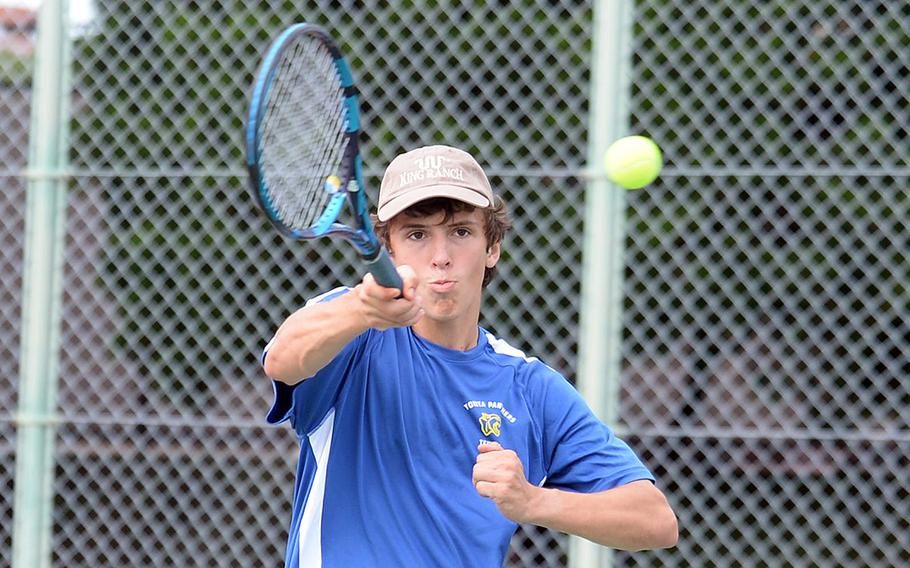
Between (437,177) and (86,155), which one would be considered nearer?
(437,177)

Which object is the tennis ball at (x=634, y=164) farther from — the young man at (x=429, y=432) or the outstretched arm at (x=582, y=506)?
the outstretched arm at (x=582, y=506)

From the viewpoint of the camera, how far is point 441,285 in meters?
2.49

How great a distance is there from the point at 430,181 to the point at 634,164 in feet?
4.09

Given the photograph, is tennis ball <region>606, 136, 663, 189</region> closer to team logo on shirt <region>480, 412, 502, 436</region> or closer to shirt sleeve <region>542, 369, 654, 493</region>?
shirt sleeve <region>542, 369, 654, 493</region>

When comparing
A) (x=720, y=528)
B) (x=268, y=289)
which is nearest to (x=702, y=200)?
(x=720, y=528)

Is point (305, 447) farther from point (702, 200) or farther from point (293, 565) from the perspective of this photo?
point (702, 200)

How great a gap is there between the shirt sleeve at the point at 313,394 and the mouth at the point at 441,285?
172 millimetres

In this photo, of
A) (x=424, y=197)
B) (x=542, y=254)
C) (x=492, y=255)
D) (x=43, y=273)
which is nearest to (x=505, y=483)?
(x=424, y=197)

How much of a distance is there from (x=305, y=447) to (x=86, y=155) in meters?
2.80

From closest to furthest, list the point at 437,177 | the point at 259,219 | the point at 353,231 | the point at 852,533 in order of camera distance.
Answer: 1. the point at 353,231
2. the point at 437,177
3. the point at 852,533
4. the point at 259,219

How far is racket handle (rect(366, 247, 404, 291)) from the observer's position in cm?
211

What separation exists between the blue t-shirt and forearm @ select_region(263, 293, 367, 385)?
0.10 metres

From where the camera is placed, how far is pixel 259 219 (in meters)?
4.78

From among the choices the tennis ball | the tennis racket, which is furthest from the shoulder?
the tennis ball
